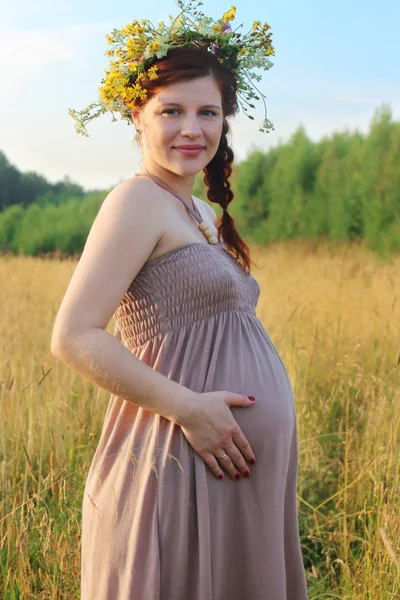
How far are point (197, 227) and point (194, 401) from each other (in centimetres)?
51

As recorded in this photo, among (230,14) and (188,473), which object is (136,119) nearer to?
(230,14)

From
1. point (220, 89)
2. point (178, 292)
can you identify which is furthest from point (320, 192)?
point (178, 292)

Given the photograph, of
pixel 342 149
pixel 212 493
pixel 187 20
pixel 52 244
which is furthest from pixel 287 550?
pixel 52 244

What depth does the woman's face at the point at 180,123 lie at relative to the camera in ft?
5.52

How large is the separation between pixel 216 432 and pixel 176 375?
0.58 feet

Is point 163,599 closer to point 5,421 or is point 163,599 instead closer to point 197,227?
point 197,227

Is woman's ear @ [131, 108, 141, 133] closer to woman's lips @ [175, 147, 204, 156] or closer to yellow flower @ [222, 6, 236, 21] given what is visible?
woman's lips @ [175, 147, 204, 156]

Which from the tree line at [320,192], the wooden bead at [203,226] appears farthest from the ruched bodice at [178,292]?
the tree line at [320,192]

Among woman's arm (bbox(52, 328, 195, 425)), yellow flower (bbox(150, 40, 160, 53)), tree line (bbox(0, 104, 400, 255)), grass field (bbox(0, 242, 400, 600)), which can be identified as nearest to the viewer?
woman's arm (bbox(52, 328, 195, 425))

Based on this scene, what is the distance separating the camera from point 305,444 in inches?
146

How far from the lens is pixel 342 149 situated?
16.1 m

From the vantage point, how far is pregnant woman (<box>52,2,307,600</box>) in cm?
149

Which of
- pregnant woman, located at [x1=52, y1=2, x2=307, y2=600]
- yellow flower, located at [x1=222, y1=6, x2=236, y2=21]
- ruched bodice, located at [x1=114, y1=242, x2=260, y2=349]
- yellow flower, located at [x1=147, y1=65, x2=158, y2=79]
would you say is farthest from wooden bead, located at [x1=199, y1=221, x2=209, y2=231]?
yellow flower, located at [x1=222, y1=6, x2=236, y2=21]

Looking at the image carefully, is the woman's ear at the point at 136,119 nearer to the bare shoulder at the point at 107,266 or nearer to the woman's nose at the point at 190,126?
the woman's nose at the point at 190,126
